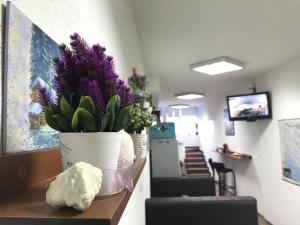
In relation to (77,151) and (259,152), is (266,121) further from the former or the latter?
(77,151)

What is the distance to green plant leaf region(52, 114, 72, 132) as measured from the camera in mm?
406

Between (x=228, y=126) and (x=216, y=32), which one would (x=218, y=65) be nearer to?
(x=216, y=32)

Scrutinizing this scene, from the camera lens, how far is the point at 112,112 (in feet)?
1.42

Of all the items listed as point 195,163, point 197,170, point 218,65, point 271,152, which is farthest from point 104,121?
point 195,163

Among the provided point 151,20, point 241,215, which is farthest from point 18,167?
point 241,215

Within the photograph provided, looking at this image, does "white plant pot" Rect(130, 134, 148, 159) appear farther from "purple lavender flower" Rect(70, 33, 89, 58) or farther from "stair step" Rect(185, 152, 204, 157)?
"stair step" Rect(185, 152, 204, 157)

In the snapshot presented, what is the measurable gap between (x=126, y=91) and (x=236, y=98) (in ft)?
14.6

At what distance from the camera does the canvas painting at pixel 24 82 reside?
14.6 inches

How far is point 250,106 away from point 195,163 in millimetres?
4784

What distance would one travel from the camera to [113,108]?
1.42 ft

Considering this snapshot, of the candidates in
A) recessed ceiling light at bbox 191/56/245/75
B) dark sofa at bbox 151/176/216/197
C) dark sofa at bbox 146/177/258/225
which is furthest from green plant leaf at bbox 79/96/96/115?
dark sofa at bbox 151/176/216/197

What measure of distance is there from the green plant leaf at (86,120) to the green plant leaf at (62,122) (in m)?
0.03

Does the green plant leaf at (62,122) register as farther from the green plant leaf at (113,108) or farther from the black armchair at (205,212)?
the black armchair at (205,212)

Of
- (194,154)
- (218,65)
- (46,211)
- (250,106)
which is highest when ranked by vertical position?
(218,65)
